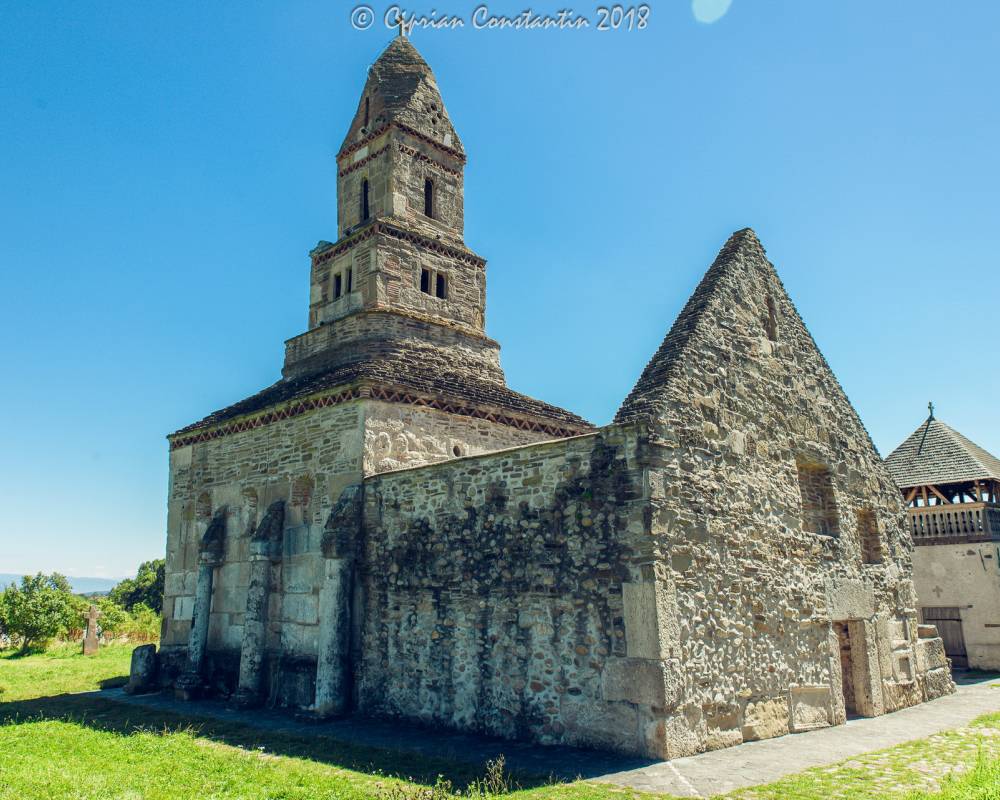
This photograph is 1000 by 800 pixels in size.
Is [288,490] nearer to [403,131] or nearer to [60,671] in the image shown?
[403,131]

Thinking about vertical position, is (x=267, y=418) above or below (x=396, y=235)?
below

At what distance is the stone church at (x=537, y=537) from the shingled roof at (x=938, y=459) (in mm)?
5702

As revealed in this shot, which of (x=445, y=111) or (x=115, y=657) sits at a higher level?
(x=445, y=111)

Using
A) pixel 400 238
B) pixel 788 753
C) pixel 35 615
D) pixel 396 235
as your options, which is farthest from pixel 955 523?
pixel 35 615

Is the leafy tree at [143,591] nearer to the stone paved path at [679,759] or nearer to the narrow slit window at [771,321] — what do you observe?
the stone paved path at [679,759]

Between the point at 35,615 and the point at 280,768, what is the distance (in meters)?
21.2

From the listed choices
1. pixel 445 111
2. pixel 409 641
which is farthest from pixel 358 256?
pixel 409 641

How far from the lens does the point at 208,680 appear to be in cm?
1509

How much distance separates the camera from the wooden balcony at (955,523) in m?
18.3

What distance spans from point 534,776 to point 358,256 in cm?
Answer: 1261

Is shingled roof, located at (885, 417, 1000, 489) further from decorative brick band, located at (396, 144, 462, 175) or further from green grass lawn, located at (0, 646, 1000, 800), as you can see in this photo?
decorative brick band, located at (396, 144, 462, 175)

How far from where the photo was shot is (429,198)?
18906 millimetres

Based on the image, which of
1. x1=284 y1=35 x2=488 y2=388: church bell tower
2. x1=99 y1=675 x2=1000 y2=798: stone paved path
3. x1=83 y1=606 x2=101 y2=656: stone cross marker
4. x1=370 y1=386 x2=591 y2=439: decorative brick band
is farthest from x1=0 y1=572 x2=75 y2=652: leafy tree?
x1=370 y1=386 x2=591 y2=439: decorative brick band

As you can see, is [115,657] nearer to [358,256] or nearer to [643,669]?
[358,256]
